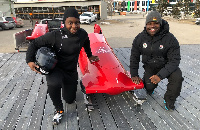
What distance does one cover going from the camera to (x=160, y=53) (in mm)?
3062

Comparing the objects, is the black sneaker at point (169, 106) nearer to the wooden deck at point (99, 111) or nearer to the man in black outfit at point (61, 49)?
the wooden deck at point (99, 111)

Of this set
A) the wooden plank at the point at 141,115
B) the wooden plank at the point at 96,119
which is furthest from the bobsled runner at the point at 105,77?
the wooden plank at the point at 96,119

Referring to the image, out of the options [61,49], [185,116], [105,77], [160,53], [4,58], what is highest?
[61,49]

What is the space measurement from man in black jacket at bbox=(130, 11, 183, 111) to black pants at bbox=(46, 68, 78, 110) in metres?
1.20

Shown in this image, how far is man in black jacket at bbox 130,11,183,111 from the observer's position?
2.92m

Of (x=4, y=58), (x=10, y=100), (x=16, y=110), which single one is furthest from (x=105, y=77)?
(x=4, y=58)

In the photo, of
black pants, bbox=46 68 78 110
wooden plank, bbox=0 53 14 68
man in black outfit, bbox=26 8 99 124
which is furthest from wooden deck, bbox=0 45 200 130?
wooden plank, bbox=0 53 14 68

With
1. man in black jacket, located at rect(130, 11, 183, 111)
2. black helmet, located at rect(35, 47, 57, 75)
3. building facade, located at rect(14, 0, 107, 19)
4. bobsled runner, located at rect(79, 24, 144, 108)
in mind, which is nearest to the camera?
black helmet, located at rect(35, 47, 57, 75)

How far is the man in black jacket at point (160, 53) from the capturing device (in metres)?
2.92

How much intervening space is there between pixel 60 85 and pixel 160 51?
187 centimetres

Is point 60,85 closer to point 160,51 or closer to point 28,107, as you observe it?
point 28,107

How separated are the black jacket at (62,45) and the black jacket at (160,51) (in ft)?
3.64

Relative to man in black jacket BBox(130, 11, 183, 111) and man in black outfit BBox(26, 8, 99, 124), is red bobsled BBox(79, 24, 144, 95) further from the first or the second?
man in black outfit BBox(26, 8, 99, 124)

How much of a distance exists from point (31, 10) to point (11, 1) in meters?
4.19
